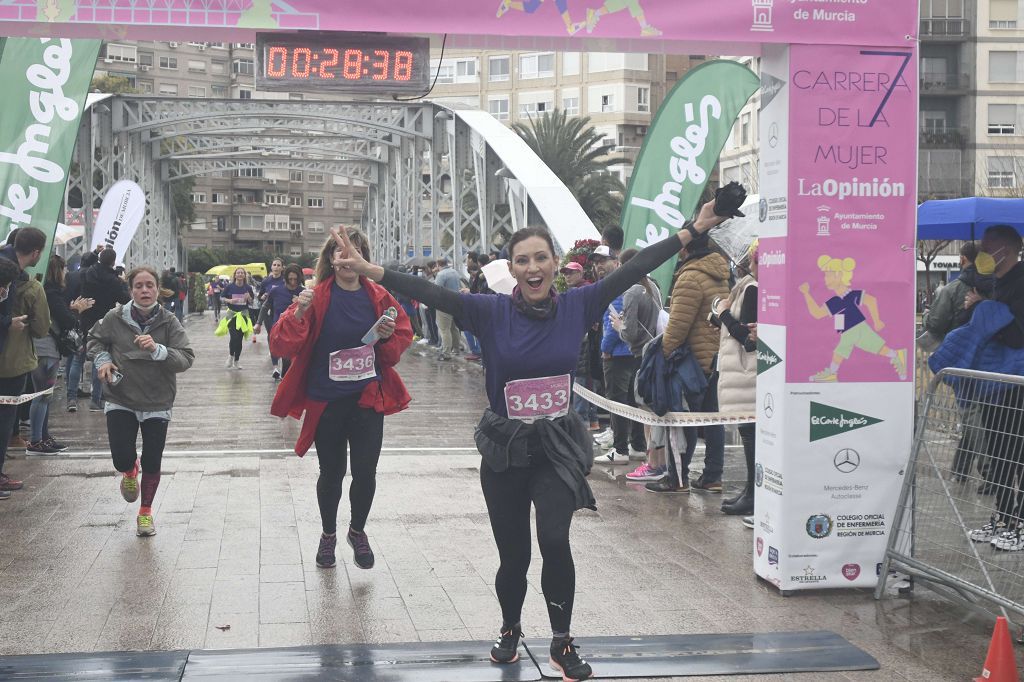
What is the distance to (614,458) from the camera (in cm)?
1176

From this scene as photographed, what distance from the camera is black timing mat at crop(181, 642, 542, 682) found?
17.4 feet

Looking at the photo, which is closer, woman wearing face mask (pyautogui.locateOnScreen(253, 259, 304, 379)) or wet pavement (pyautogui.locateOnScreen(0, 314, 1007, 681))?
wet pavement (pyautogui.locateOnScreen(0, 314, 1007, 681))

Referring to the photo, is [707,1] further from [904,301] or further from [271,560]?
[271,560]

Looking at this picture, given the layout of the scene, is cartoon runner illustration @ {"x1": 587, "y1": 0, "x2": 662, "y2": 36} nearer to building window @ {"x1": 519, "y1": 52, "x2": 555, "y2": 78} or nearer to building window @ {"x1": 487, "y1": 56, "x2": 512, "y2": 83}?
building window @ {"x1": 519, "y1": 52, "x2": 555, "y2": 78}

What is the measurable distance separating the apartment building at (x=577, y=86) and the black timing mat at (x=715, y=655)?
78.0m

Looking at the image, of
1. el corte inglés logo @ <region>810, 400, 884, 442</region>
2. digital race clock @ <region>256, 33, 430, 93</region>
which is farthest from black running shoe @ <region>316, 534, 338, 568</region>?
el corte inglés logo @ <region>810, 400, 884, 442</region>

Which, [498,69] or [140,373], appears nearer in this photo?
[140,373]

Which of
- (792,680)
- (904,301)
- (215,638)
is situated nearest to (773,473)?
(904,301)

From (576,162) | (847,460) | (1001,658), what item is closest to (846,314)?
(847,460)

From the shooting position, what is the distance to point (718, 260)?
1002 centimetres

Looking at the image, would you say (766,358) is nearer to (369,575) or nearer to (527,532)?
(527,532)

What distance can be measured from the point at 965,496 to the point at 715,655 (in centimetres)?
184

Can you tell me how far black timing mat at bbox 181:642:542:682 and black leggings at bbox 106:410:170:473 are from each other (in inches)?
114

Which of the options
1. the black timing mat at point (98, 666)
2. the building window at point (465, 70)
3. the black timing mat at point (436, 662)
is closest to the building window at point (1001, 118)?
the building window at point (465, 70)
